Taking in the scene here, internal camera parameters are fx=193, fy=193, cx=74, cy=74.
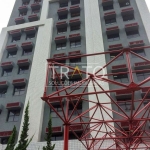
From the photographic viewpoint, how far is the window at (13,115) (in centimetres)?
1979

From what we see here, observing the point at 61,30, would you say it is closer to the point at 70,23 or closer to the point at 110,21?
the point at 70,23

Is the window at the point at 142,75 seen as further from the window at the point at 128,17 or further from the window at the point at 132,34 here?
the window at the point at 128,17

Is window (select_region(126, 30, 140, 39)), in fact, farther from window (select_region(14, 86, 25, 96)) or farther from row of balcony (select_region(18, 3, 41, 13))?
row of balcony (select_region(18, 3, 41, 13))

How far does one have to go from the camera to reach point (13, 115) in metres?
20.1

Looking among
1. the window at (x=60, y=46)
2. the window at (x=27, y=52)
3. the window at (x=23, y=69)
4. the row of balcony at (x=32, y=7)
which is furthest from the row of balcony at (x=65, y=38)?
the row of balcony at (x=32, y=7)

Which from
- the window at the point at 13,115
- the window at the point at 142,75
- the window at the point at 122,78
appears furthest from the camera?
the window at the point at 122,78

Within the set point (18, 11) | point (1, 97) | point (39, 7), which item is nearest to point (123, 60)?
point (1, 97)

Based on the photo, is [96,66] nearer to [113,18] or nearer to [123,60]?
[123,60]

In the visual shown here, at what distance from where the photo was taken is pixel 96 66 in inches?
793

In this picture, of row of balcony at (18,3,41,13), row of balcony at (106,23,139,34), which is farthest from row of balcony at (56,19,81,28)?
row of balcony at (18,3,41,13)

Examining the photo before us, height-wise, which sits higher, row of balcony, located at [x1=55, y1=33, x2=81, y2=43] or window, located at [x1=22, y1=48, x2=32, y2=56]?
row of balcony, located at [x1=55, y1=33, x2=81, y2=43]

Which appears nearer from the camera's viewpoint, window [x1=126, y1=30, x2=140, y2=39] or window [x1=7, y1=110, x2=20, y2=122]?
window [x1=7, y1=110, x2=20, y2=122]

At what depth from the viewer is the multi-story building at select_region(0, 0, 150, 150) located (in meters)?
19.0

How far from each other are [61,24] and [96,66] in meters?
9.34
